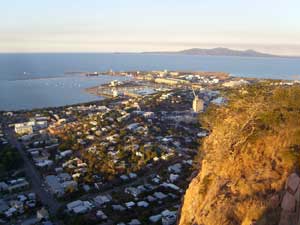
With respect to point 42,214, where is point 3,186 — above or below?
below

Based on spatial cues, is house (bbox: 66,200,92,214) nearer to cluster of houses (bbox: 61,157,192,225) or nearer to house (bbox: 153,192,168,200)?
cluster of houses (bbox: 61,157,192,225)

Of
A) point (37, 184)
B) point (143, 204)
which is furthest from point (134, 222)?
point (37, 184)

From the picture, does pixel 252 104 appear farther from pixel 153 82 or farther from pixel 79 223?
pixel 153 82

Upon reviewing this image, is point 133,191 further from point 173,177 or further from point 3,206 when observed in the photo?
point 3,206

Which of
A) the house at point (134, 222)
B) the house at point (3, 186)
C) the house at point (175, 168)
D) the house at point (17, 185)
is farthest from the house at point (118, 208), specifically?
the house at point (3, 186)

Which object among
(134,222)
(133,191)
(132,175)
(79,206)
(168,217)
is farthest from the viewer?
(132,175)

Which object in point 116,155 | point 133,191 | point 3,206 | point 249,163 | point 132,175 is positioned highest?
point 249,163

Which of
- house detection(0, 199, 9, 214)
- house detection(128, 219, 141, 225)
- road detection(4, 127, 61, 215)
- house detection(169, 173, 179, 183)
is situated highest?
house detection(169, 173, 179, 183)

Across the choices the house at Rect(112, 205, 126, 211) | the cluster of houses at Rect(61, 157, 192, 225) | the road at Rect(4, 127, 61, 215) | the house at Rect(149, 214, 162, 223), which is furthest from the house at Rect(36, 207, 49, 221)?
the house at Rect(149, 214, 162, 223)

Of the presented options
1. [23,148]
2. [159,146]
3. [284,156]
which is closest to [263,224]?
[284,156]

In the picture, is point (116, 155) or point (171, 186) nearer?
point (171, 186)
